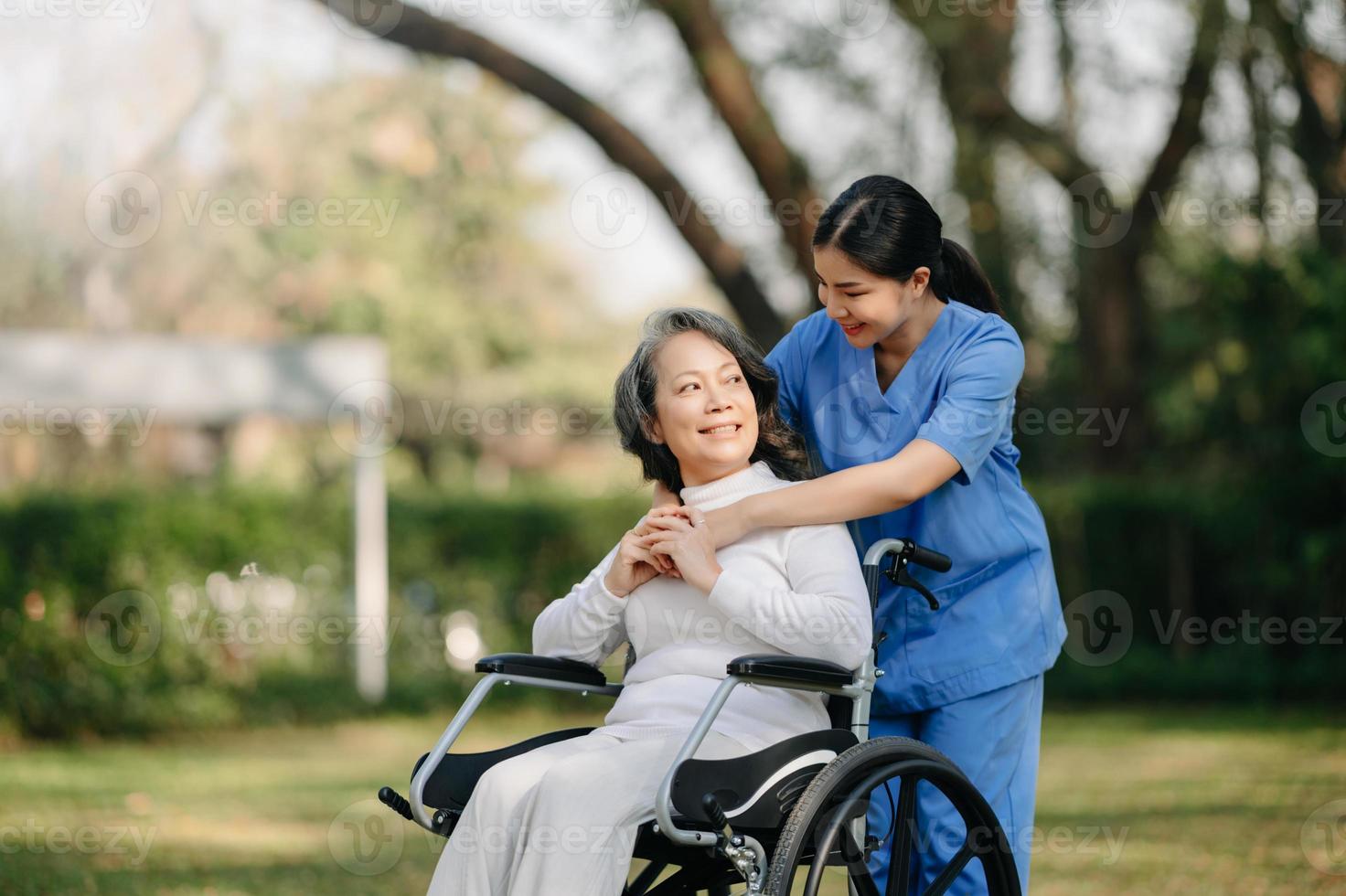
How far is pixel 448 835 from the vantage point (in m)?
2.73

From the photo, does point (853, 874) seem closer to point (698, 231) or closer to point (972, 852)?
point (972, 852)

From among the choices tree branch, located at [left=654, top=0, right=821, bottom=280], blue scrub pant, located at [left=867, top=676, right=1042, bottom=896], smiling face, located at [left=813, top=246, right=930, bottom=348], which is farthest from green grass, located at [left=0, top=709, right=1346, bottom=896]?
tree branch, located at [left=654, top=0, right=821, bottom=280]

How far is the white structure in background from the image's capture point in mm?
10039

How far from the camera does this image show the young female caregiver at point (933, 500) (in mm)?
2760

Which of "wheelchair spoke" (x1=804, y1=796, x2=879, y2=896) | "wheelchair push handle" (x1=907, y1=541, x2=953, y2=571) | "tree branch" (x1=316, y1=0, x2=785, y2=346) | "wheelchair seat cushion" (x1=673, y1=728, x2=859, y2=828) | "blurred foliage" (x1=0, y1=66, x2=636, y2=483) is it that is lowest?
"wheelchair spoke" (x1=804, y1=796, x2=879, y2=896)

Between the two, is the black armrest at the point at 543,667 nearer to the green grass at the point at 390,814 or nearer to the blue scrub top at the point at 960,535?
the blue scrub top at the point at 960,535

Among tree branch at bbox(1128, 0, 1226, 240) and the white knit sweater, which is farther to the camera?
tree branch at bbox(1128, 0, 1226, 240)

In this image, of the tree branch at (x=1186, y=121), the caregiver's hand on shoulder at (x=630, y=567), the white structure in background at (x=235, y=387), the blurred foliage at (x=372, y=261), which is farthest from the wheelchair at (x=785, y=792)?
the blurred foliage at (x=372, y=261)

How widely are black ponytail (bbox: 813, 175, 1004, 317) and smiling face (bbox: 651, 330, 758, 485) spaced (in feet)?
0.99

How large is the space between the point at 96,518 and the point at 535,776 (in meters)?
7.48

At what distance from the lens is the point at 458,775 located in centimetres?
279

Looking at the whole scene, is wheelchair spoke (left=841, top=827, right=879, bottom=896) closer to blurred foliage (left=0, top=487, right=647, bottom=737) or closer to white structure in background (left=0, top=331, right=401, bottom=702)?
blurred foliage (left=0, top=487, right=647, bottom=737)

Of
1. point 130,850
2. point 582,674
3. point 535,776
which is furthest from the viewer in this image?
point 130,850

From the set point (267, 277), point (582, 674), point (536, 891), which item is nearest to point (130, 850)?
point (582, 674)
